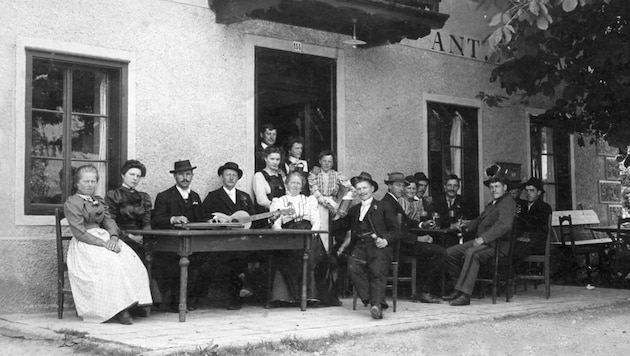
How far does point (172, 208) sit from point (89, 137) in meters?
1.20

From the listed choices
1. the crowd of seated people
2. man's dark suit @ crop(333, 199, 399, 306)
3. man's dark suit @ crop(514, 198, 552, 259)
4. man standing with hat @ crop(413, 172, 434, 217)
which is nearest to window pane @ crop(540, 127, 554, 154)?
man's dark suit @ crop(514, 198, 552, 259)

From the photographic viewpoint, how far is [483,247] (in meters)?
9.95

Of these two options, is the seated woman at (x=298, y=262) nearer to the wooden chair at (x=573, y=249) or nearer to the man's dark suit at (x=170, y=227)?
the man's dark suit at (x=170, y=227)

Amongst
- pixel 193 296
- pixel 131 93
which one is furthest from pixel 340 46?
pixel 193 296

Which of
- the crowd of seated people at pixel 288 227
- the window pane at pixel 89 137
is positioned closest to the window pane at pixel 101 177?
the window pane at pixel 89 137

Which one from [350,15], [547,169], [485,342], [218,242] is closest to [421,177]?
[350,15]

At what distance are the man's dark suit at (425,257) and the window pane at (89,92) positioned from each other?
3.49 m

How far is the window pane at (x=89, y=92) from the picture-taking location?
29.8ft

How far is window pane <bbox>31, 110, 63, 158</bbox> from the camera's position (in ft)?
28.7

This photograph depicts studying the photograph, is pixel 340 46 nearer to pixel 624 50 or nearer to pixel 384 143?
pixel 384 143

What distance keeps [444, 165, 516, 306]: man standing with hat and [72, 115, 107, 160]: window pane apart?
4.23 meters

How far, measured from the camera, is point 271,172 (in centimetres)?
1000

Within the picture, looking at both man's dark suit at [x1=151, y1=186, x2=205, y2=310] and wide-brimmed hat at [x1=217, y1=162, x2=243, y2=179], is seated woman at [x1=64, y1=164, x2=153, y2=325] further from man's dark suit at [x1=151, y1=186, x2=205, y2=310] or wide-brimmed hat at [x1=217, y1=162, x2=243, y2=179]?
wide-brimmed hat at [x1=217, y1=162, x2=243, y2=179]

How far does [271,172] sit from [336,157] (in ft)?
3.86
